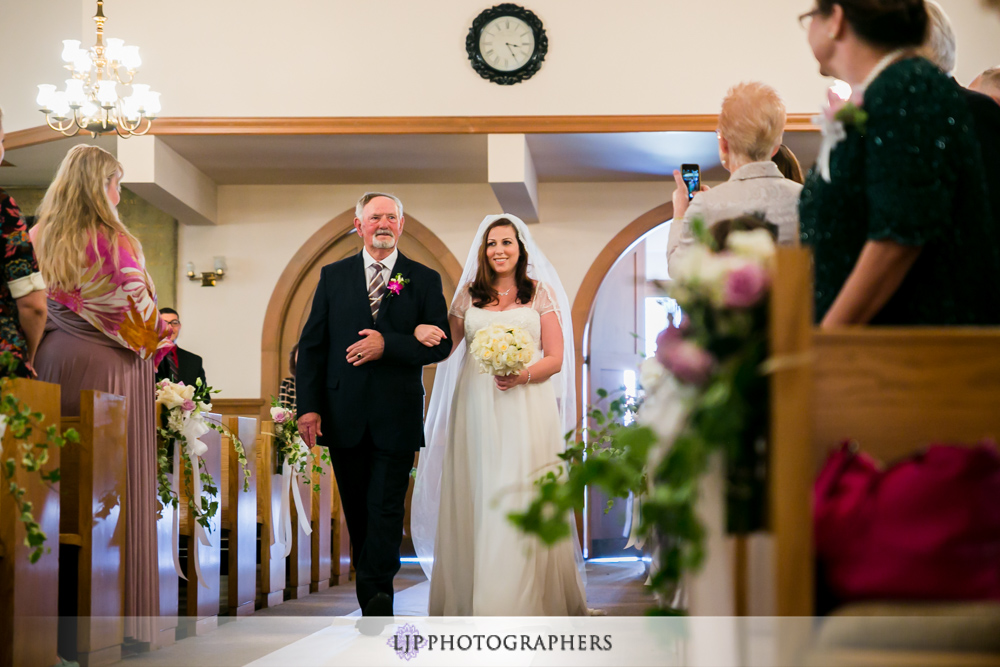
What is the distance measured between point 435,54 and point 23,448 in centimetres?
574

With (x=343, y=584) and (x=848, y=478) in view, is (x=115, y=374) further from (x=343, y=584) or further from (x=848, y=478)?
(x=343, y=584)

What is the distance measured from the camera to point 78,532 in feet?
10.8

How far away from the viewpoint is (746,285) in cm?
130

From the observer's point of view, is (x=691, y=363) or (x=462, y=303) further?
(x=462, y=303)

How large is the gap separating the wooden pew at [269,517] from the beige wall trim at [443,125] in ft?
9.70

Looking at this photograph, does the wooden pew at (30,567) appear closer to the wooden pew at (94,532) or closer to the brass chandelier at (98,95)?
the wooden pew at (94,532)

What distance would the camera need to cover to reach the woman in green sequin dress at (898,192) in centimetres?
174

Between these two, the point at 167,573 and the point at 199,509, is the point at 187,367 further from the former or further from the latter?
the point at 167,573

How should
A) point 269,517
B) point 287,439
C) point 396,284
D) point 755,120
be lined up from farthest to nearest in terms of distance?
point 287,439 < point 269,517 < point 396,284 < point 755,120

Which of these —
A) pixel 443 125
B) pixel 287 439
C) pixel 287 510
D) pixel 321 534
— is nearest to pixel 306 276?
pixel 443 125

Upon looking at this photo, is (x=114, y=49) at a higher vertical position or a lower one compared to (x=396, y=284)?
higher

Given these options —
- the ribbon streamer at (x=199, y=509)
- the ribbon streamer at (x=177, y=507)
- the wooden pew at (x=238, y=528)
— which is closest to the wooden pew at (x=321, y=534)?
the wooden pew at (x=238, y=528)

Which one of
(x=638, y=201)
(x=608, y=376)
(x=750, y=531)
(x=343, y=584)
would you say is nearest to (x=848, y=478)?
(x=750, y=531)

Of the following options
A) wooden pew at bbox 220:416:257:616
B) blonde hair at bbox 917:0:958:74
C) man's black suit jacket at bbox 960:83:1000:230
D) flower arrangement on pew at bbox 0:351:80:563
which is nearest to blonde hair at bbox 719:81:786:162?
man's black suit jacket at bbox 960:83:1000:230
